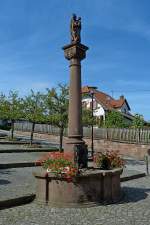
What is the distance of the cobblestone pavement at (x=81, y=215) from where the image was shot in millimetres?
8727

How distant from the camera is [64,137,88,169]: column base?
12578 millimetres

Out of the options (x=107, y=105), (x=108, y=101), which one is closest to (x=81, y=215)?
(x=107, y=105)

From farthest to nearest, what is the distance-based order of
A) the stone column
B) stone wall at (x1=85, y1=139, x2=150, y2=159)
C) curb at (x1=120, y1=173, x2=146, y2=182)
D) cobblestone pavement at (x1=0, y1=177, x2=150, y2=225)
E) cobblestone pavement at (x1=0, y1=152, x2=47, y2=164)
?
stone wall at (x1=85, y1=139, x2=150, y2=159), cobblestone pavement at (x1=0, y1=152, x2=47, y2=164), curb at (x1=120, y1=173, x2=146, y2=182), the stone column, cobblestone pavement at (x1=0, y1=177, x2=150, y2=225)

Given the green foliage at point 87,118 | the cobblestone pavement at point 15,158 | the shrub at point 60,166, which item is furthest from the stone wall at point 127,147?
the shrub at point 60,166

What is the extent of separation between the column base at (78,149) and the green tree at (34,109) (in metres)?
16.0

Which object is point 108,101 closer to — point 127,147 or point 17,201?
point 127,147

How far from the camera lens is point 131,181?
55.2 feet

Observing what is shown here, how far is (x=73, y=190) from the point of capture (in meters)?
10.5

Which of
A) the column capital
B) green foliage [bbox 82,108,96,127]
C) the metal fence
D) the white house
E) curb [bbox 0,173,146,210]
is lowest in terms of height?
curb [bbox 0,173,146,210]

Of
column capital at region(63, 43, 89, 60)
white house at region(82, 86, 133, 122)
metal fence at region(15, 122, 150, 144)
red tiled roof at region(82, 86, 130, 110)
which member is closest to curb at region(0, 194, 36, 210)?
column capital at region(63, 43, 89, 60)

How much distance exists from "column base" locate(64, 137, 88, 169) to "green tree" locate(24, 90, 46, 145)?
16.0 m

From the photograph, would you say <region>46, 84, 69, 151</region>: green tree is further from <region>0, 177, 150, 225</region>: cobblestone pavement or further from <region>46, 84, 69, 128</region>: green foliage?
<region>0, 177, 150, 225</region>: cobblestone pavement

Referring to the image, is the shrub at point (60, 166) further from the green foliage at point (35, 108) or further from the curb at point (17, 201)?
the green foliage at point (35, 108)

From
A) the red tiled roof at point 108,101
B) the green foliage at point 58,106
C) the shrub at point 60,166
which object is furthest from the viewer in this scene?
the red tiled roof at point 108,101
